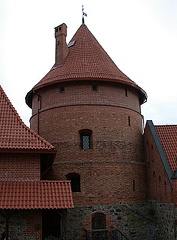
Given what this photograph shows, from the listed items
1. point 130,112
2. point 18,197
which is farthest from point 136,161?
point 18,197

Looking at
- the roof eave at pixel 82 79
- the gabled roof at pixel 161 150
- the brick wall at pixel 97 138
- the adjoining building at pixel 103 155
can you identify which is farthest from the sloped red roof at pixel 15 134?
the gabled roof at pixel 161 150

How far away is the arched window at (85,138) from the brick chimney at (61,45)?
440 cm

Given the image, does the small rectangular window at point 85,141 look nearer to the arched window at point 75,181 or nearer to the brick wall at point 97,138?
the brick wall at point 97,138

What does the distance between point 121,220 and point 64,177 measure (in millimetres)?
3158

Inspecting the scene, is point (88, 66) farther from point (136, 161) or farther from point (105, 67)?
point (136, 161)

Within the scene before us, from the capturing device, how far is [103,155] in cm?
1391

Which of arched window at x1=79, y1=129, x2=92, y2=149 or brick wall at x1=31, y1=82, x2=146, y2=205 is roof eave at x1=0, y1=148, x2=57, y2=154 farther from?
arched window at x1=79, y1=129, x2=92, y2=149

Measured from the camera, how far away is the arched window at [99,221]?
42.9 ft

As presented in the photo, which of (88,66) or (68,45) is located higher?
(68,45)

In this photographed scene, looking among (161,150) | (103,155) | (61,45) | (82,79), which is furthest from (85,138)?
(61,45)

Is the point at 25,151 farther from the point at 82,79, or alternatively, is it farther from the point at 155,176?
the point at 155,176

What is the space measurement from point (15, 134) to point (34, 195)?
2.39 m

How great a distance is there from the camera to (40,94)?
15828 mm

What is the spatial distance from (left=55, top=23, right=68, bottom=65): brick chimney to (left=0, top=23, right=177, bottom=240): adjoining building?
68cm
